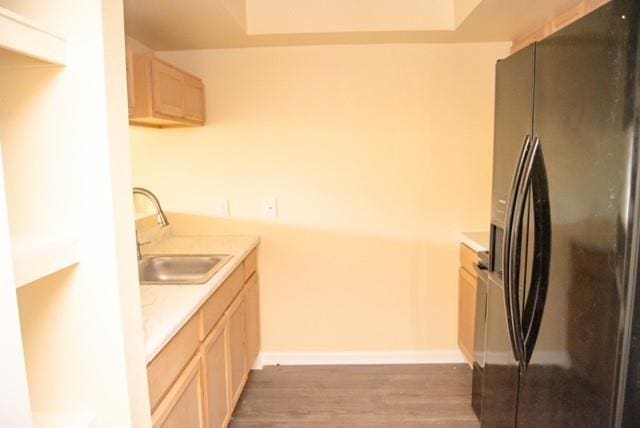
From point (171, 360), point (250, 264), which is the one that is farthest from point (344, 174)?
point (171, 360)

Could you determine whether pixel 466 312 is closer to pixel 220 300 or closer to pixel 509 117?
pixel 509 117

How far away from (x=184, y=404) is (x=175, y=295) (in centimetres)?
40

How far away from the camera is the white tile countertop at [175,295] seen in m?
1.29

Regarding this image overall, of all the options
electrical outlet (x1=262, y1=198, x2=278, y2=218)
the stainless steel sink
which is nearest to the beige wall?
electrical outlet (x1=262, y1=198, x2=278, y2=218)

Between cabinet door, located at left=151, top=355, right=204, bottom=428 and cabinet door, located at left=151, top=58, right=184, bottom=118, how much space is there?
121 centimetres

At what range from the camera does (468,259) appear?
8.57 feet

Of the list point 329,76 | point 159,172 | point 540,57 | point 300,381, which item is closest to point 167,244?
point 159,172

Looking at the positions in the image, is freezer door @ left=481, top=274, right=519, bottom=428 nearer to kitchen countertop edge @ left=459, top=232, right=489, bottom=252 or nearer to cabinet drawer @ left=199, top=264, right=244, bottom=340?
kitchen countertop edge @ left=459, top=232, right=489, bottom=252

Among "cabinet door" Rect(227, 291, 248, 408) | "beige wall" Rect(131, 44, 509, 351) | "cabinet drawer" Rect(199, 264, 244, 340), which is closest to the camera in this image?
"cabinet drawer" Rect(199, 264, 244, 340)

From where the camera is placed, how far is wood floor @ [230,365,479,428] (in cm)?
229

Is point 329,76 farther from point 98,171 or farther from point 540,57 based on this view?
point 98,171

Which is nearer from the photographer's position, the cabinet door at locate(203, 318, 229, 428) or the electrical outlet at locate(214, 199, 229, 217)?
the cabinet door at locate(203, 318, 229, 428)

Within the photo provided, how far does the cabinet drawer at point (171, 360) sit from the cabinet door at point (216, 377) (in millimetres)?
171

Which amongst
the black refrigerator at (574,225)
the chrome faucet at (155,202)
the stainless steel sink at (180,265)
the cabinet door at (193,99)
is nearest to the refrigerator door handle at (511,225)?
the black refrigerator at (574,225)
